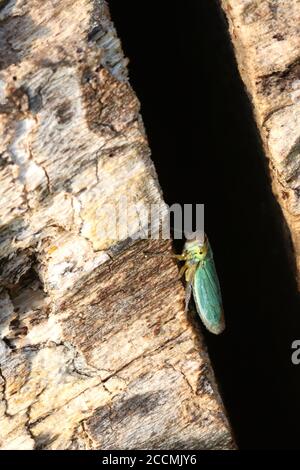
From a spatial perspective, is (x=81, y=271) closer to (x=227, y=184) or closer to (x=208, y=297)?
(x=208, y=297)

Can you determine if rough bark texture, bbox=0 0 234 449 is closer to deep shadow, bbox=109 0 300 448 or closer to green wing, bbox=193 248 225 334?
green wing, bbox=193 248 225 334

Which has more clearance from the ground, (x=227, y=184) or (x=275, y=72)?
(x=275, y=72)

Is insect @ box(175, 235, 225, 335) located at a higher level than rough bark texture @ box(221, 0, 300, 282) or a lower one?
lower

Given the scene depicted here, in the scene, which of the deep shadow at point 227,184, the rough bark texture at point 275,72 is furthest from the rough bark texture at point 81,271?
the deep shadow at point 227,184

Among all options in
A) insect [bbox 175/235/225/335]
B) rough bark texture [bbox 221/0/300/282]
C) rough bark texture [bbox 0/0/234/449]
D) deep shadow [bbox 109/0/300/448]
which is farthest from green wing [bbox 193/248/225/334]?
rough bark texture [bbox 221/0/300/282]

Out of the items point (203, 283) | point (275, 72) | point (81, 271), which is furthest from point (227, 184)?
point (81, 271)
